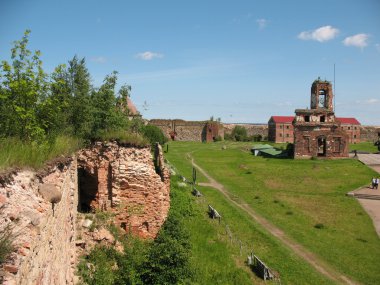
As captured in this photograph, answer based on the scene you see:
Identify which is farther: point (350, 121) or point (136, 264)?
point (350, 121)

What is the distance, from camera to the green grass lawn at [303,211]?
13812 millimetres

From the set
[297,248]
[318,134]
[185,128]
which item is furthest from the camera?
[185,128]

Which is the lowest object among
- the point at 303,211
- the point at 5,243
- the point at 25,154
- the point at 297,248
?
the point at 297,248

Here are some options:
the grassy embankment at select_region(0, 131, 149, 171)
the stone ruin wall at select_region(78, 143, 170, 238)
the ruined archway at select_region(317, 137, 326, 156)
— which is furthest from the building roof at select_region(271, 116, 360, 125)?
the grassy embankment at select_region(0, 131, 149, 171)

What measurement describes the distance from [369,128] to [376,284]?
6621 centimetres

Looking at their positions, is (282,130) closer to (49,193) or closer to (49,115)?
(49,115)

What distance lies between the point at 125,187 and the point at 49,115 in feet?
12.1

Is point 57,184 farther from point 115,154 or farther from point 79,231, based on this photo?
point 115,154

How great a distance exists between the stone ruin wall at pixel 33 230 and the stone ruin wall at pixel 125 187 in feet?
15.6

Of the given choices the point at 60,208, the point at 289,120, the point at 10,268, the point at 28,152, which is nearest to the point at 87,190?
the point at 60,208

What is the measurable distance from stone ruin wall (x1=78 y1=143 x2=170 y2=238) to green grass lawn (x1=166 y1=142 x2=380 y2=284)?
9.41 feet

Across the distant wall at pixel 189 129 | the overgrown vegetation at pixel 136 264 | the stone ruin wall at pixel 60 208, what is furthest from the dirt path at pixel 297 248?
the distant wall at pixel 189 129

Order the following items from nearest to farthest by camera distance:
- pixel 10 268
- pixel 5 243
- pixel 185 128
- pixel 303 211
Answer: pixel 10 268 < pixel 5 243 < pixel 303 211 < pixel 185 128

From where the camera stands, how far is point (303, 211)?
20.6m
